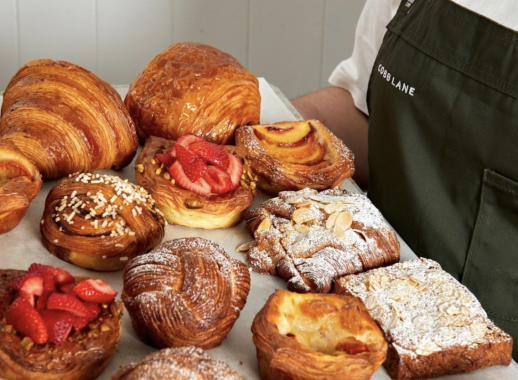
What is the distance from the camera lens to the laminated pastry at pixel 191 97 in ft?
6.08

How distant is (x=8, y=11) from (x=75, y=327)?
264 centimetres

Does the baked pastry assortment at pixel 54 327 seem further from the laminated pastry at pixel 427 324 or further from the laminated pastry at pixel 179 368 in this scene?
the laminated pastry at pixel 427 324

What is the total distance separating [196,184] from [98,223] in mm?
266

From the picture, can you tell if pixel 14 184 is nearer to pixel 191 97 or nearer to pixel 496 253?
pixel 191 97

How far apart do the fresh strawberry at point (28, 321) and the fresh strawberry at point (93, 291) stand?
0.08m

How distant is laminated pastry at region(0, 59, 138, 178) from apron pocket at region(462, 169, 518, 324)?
0.98 m

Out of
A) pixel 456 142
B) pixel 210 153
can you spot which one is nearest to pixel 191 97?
pixel 210 153

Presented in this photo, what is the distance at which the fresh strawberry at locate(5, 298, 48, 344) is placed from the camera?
3.59ft

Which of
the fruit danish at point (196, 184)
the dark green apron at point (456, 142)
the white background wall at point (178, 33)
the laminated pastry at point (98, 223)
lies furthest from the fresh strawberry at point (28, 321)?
the white background wall at point (178, 33)

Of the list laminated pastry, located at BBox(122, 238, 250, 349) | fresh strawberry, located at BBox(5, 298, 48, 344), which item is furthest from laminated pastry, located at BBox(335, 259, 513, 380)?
fresh strawberry, located at BBox(5, 298, 48, 344)

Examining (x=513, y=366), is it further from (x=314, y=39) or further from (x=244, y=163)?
(x=314, y=39)

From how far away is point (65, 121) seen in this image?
167 centimetres

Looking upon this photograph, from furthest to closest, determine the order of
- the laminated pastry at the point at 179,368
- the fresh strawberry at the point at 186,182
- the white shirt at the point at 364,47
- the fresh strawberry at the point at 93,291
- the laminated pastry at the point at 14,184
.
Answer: the white shirt at the point at 364,47 → the fresh strawberry at the point at 186,182 → the laminated pastry at the point at 14,184 → the fresh strawberry at the point at 93,291 → the laminated pastry at the point at 179,368

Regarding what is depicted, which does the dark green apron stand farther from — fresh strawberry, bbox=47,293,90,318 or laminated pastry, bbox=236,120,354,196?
fresh strawberry, bbox=47,293,90,318
